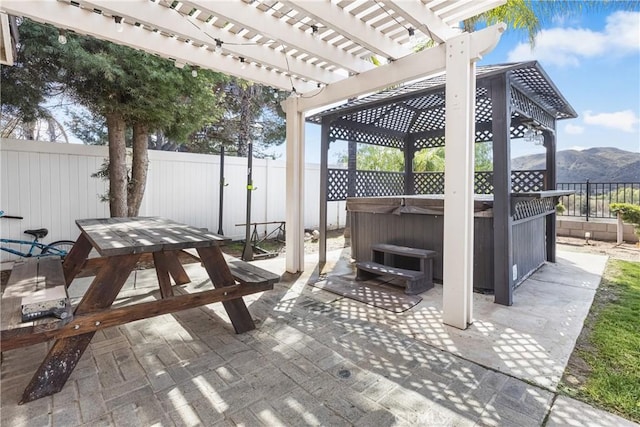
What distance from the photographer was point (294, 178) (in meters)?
4.39

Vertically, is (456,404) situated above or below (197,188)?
below

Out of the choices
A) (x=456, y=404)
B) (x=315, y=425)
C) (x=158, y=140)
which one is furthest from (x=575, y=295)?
(x=158, y=140)

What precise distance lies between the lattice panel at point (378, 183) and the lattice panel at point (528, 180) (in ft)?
7.23

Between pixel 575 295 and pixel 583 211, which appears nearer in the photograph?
pixel 575 295

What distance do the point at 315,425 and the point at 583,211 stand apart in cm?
894

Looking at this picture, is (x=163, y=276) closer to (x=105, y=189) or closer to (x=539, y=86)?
(x=105, y=189)

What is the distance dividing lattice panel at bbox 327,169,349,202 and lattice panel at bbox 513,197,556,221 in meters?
2.56

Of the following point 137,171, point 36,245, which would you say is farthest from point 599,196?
point 36,245

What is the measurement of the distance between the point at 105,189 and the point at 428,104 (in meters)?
5.76

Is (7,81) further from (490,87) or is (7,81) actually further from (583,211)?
(583,211)

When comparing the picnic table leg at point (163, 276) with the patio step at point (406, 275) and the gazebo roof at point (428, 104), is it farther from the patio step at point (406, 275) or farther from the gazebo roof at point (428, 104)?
the gazebo roof at point (428, 104)

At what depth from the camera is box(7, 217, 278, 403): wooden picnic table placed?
1.83 m

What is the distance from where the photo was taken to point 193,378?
197cm

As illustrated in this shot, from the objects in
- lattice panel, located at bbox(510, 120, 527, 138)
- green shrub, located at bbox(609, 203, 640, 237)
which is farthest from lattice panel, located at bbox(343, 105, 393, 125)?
green shrub, located at bbox(609, 203, 640, 237)
